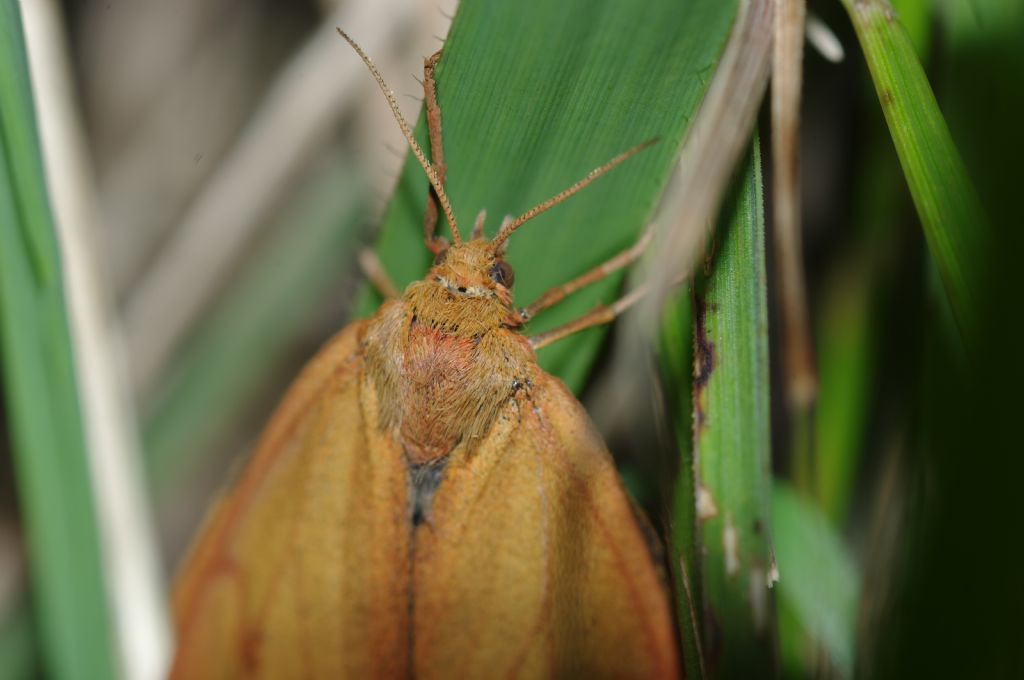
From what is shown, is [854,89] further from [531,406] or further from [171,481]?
[171,481]

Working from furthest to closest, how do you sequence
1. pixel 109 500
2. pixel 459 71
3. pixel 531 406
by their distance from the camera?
pixel 109 500 < pixel 531 406 < pixel 459 71

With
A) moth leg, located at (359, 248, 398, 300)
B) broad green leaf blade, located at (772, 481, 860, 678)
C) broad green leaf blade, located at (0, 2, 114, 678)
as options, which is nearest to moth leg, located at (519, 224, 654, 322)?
moth leg, located at (359, 248, 398, 300)

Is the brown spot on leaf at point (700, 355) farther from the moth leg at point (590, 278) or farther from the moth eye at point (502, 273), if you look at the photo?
the moth eye at point (502, 273)

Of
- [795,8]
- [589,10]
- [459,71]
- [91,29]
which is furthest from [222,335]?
[795,8]

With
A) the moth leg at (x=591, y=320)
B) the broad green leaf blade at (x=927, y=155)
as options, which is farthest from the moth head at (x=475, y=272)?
the broad green leaf blade at (x=927, y=155)

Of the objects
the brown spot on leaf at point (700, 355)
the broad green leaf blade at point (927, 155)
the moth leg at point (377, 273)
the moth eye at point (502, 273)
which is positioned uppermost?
the moth leg at point (377, 273)

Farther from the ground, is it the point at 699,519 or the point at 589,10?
the point at 589,10
